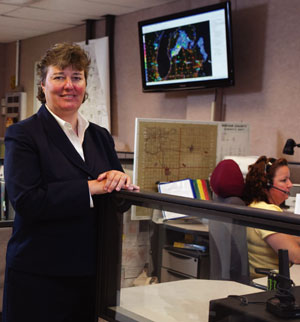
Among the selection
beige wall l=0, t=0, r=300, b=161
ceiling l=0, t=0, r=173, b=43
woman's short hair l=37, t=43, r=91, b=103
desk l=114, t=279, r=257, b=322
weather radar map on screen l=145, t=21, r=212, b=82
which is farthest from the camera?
ceiling l=0, t=0, r=173, b=43

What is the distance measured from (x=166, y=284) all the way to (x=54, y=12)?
5057 millimetres

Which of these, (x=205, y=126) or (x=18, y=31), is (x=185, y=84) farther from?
(x=18, y=31)

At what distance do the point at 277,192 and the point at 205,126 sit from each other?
888 millimetres

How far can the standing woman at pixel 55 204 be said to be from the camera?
145 centimetres

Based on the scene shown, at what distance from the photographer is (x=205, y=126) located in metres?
3.65

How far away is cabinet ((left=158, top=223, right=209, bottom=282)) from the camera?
1270 millimetres

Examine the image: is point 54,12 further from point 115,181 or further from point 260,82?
point 115,181

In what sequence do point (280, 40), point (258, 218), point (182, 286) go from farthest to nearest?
point (280, 40) → point (182, 286) → point (258, 218)

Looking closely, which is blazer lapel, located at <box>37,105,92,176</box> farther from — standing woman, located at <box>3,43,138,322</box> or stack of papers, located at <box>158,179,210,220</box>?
stack of papers, located at <box>158,179,210,220</box>

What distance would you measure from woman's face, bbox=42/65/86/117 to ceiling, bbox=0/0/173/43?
3.85 m

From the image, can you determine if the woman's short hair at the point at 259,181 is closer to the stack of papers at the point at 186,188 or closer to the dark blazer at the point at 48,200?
the stack of papers at the point at 186,188

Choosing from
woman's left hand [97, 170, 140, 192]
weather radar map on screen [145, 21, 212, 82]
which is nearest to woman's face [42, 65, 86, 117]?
woman's left hand [97, 170, 140, 192]


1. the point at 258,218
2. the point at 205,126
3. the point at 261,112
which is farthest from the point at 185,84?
Answer: the point at 258,218

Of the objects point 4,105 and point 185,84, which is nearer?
point 185,84
